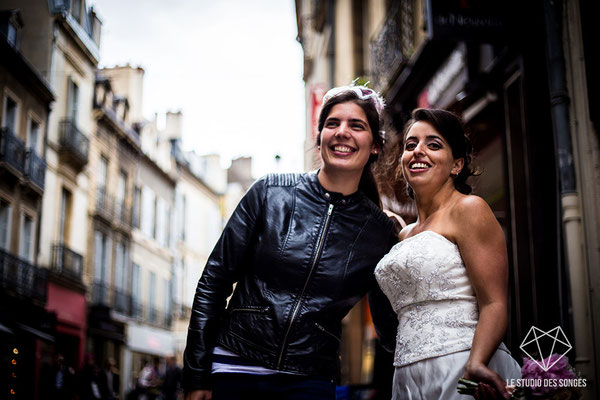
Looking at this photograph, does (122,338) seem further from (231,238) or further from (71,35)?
(231,238)

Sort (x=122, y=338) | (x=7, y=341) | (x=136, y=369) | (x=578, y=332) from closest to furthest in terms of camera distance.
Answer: (x=578, y=332) < (x=7, y=341) < (x=122, y=338) < (x=136, y=369)

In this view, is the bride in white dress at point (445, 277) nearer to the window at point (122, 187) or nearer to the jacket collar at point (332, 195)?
the jacket collar at point (332, 195)

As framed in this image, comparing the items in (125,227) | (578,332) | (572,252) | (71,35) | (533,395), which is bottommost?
(533,395)

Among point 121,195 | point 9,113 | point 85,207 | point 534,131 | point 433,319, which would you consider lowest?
point 433,319

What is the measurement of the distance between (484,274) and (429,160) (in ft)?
2.02

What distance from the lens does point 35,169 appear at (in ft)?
28.1

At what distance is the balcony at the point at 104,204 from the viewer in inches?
961

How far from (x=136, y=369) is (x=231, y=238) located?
2809 cm

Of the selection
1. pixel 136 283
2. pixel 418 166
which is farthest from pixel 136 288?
pixel 418 166

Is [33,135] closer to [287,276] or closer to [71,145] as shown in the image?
[71,145]

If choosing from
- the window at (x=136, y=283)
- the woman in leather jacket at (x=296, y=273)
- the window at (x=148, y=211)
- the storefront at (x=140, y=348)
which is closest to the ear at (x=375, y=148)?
the woman in leather jacket at (x=296, y=273)

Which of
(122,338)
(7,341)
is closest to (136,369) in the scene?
(122,338)

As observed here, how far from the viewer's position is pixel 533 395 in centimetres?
257

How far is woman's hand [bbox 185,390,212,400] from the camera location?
3.15m
